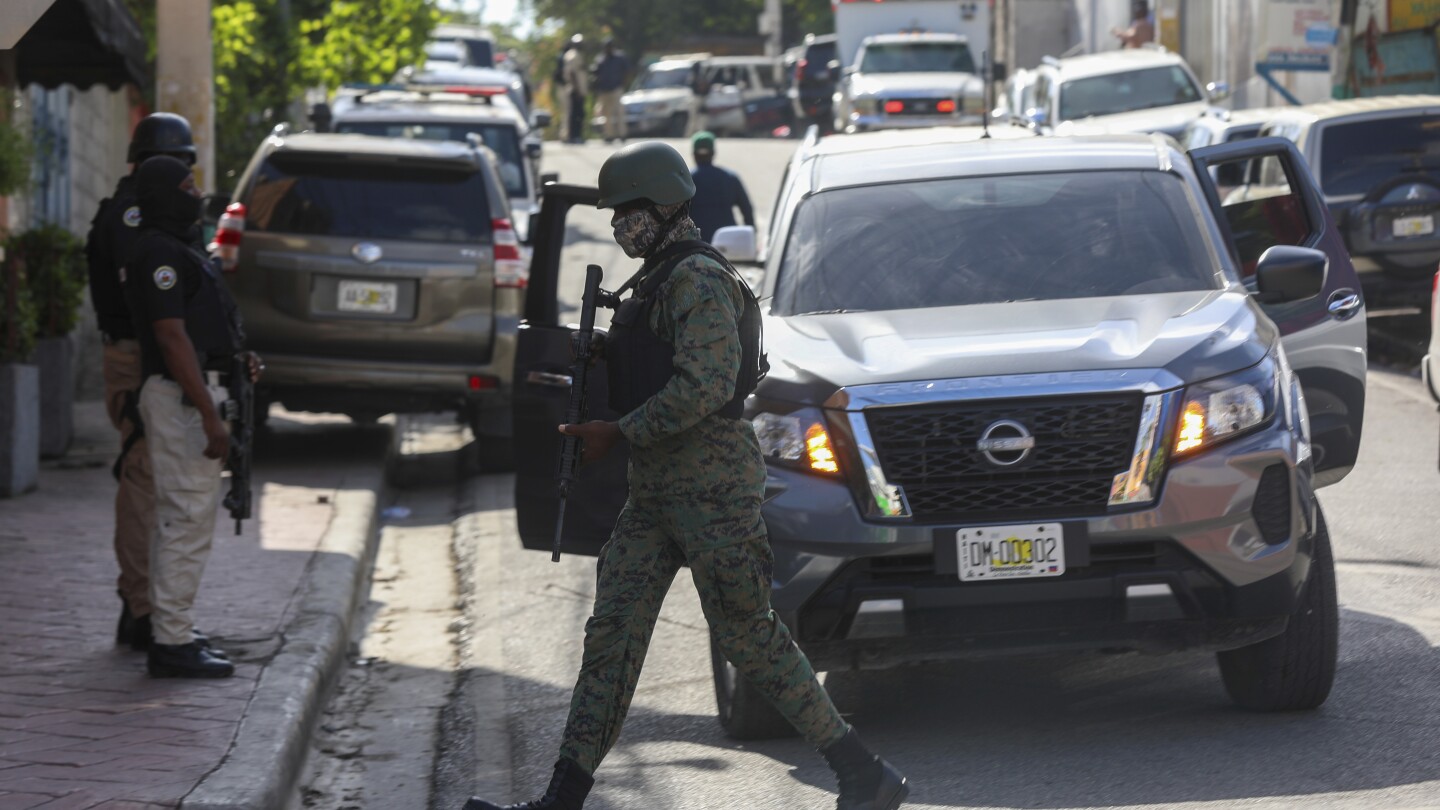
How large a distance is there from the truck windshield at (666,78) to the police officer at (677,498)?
40423 mm

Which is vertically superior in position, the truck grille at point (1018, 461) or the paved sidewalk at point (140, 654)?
the truck grille at point (1018, 461)

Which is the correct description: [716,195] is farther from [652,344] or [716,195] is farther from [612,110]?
[612,110]

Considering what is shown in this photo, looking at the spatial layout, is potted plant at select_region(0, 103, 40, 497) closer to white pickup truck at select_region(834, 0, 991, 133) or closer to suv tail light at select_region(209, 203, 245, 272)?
suv tail light at select_region(209, 203, 245, 272)

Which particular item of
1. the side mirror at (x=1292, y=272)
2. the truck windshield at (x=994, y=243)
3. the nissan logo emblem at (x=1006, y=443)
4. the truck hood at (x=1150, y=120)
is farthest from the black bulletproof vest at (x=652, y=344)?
the truck hood at (x=1150, y=120)

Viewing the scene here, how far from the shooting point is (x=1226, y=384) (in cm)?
621

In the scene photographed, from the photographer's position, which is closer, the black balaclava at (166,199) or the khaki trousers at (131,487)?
the black balaclava at (166,199)

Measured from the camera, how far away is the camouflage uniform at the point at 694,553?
5.20 meters

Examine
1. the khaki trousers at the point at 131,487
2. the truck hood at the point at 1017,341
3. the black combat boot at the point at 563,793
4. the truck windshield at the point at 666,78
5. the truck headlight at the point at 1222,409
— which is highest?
the truck windshield at the point at 666,78

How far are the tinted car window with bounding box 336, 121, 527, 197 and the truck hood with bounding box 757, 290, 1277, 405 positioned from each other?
987 centimetres

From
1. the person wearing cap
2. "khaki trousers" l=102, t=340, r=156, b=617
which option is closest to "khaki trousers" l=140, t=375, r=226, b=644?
"khaki trousers" l=102, t=340, r=156, b=617

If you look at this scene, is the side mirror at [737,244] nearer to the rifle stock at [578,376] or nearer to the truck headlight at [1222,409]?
the truck headlight at [1222,409]

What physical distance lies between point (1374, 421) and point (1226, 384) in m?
7.68

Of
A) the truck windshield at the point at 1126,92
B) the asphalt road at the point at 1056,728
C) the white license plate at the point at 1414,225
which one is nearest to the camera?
the asphalt road at the point at 1056,728

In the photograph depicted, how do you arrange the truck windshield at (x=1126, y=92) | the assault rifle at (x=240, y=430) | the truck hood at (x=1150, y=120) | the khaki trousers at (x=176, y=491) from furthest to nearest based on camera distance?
the truck windshield at (x=1126, y=92) < the truck hood at (x=1150, y=120) < the assault rifle at (x=240, y=430) < the khaki trousers at (x=176, y=491)
